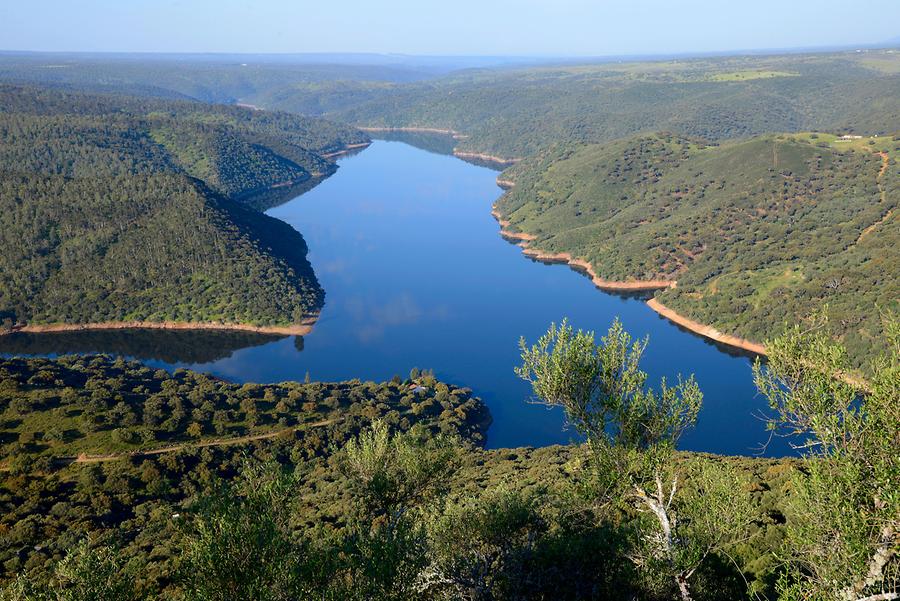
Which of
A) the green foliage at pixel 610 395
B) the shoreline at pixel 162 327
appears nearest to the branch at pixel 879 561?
the green foliage at pixel 610 395

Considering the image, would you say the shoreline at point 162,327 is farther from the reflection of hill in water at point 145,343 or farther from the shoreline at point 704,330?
the shoreline at point 704,330

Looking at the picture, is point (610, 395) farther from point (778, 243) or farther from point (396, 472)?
point (778, 243)

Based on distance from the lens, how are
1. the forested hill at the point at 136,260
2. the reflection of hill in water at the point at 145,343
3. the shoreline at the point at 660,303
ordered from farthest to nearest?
the forested hill at the point at 136,260 < the reflection of hill in water at the point at 145,343 < the shoreline at the point at 660,303

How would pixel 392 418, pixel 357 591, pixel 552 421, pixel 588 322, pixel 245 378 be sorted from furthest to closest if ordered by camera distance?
pixel 588 322
pixel 245 378
pixel 552 421
pixel 392 418
pixel 357 591

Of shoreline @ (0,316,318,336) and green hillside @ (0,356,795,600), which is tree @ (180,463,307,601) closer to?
green hillside @ (0,356,795,600)

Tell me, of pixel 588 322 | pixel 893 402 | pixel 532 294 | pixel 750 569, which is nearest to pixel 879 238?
pixel 588 322

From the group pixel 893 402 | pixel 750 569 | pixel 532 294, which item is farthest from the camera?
pixel 532 294

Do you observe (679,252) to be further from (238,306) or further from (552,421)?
(238,306)
